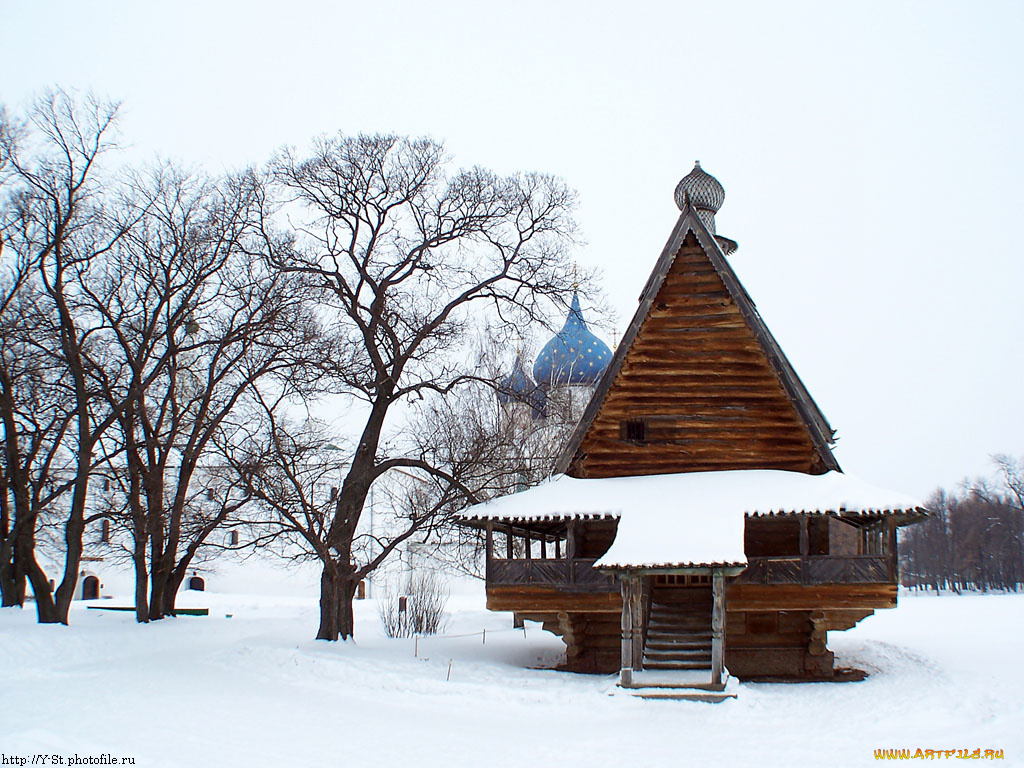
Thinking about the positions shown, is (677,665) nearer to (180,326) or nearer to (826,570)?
(826,570)

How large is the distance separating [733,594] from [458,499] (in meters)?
6.84

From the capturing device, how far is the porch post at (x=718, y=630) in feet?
48.5

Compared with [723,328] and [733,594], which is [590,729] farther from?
[723,328]

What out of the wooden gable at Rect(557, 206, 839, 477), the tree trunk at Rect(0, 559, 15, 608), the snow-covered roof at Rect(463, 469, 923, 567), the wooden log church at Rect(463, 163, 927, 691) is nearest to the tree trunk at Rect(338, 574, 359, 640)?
the wooden log church at Rect(463, 163, 927, 691)

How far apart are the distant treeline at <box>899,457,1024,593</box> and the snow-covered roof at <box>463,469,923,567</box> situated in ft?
178

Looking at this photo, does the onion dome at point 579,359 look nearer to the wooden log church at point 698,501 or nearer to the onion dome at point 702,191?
the onion dome at point 702,191

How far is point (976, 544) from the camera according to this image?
232 ft

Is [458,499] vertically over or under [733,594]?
over

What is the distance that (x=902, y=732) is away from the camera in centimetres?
1195

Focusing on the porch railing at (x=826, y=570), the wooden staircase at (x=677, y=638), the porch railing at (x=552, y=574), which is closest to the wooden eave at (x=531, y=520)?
the porch railing at (x=552, y=574)

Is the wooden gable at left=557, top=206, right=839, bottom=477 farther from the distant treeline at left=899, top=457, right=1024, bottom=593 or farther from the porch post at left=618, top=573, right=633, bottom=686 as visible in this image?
the distant treeline at left=899, top=457, right=1024, bottom=593

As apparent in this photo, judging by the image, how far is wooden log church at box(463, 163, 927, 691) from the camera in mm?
16750

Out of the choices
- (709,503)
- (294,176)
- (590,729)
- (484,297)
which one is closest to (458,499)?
(484,297)

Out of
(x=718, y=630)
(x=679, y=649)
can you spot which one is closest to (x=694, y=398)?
(x=679, y=649)
